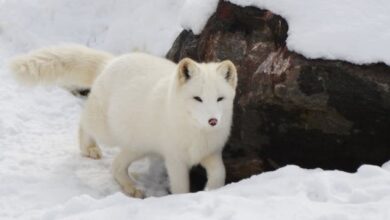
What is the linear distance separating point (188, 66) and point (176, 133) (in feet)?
2.06

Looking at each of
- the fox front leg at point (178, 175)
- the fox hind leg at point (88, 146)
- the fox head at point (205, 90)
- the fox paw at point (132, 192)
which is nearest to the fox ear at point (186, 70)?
the fox head at point (205, 90)

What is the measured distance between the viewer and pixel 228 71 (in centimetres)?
488

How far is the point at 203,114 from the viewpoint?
15.0 ft

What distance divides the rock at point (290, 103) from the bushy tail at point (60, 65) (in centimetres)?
130

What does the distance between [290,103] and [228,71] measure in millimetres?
674

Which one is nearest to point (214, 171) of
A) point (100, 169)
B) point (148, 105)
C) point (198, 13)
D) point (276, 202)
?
point (148, 105)

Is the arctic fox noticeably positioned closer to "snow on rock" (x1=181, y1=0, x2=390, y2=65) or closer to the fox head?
the fox head

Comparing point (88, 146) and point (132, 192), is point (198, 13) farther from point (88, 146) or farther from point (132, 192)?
point (132, 192)

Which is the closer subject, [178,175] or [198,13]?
[178,175]

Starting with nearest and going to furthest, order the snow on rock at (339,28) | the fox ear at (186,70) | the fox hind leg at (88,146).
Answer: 1. the fox ear at (186,70)
2. the snow on rock at (339,28)
3. the fox hind leg at (88,146)

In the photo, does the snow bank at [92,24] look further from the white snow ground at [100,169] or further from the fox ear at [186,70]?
the fox ear at [186,70]

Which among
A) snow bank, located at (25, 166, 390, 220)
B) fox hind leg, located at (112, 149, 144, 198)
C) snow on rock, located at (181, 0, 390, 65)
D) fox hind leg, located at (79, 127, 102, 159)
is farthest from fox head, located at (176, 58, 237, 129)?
fox hind leg, located at (79, 127, 102, 159)

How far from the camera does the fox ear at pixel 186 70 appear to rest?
15.5ft

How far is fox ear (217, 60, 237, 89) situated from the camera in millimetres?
4820
